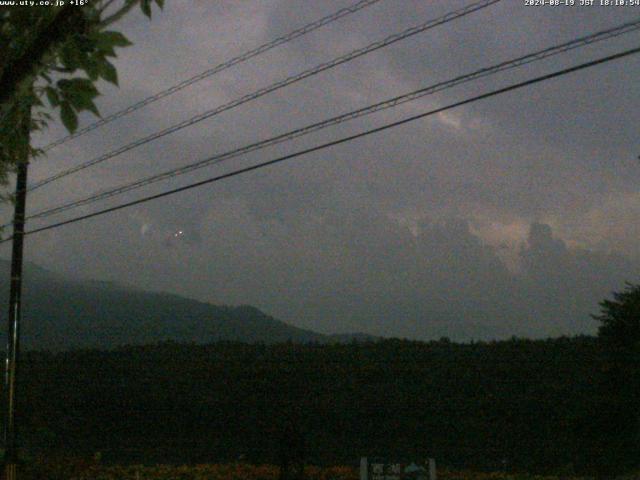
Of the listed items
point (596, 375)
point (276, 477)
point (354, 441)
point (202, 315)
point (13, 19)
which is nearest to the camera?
point (13, 19)

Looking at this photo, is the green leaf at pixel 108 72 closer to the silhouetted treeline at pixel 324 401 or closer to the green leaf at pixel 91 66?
the green leaf at pixel 91 66

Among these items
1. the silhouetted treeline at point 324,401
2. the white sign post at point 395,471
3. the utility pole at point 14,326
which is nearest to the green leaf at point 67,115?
the white sign post at point 395,471

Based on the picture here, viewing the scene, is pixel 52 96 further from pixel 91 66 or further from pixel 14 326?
pixel 14 326

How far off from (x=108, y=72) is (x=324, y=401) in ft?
66.6

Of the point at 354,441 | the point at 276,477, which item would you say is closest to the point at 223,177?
the point at 276,477

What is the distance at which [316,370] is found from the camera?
24219mm

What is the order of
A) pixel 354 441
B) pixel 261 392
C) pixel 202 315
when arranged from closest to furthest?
pixel 354 441 → pixel 261 392 → pixel 202 315

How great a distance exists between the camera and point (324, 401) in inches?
908

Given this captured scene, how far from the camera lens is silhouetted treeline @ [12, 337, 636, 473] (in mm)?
20938

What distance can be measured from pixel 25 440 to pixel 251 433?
667 centimetres

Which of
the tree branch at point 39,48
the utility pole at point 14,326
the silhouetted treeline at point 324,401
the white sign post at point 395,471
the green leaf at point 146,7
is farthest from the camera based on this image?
the silhouetted treeline at point 324,401

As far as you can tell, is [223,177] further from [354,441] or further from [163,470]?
[354,441]

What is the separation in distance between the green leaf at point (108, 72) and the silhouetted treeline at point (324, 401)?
16782mm

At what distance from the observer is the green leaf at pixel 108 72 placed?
350cm
